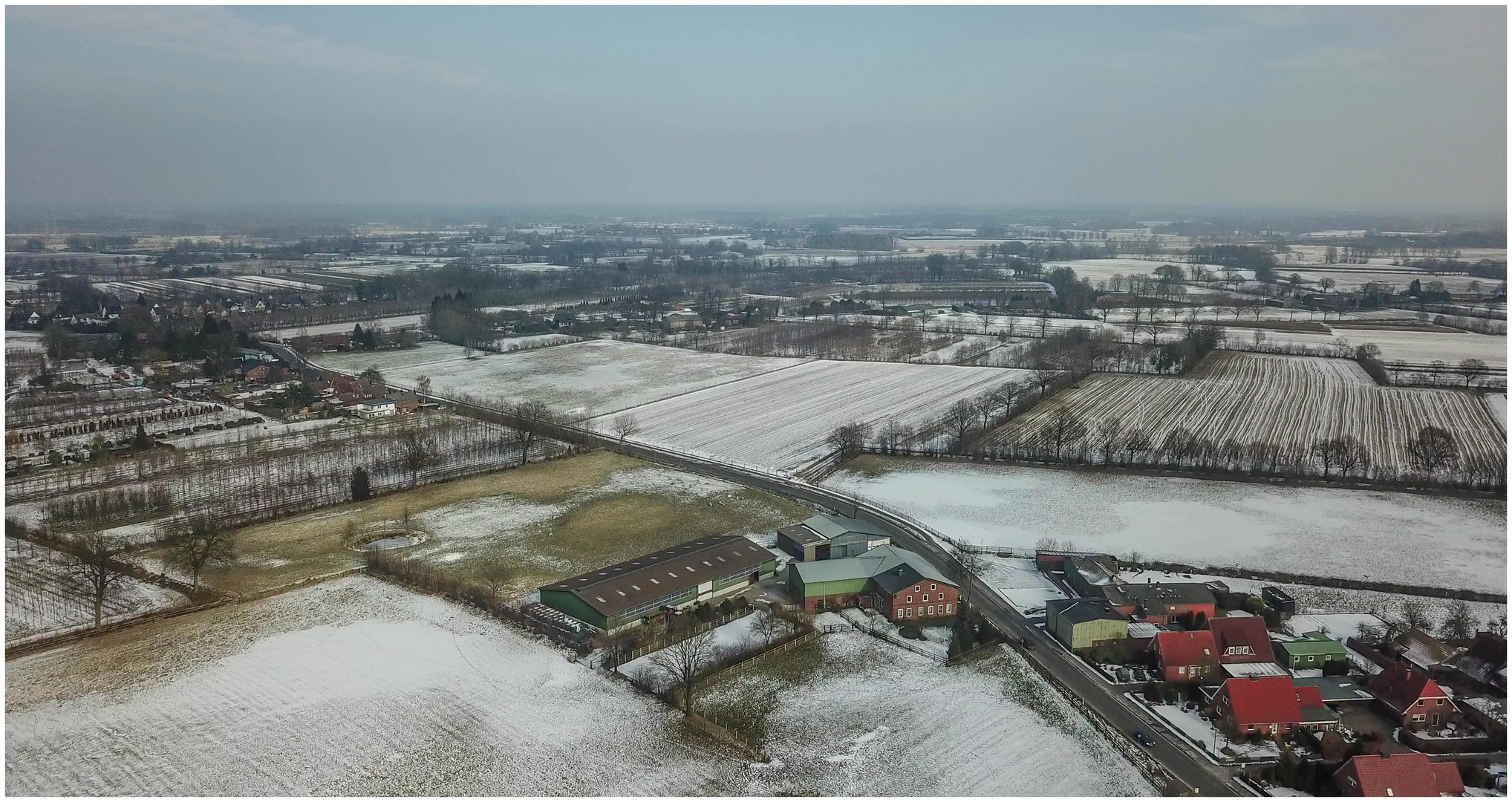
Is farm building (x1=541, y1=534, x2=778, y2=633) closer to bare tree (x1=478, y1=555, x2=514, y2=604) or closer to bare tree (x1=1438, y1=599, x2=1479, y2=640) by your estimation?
bare tree (x1=478, y1=555, x2=514, y2=604)

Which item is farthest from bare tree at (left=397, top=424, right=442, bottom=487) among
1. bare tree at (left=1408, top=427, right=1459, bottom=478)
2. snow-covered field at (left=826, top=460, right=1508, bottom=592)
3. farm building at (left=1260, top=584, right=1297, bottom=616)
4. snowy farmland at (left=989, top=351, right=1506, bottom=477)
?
bare tree at (left=1408, top=427, right=1459, bottom=478)

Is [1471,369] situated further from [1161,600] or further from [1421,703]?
[1421,703]

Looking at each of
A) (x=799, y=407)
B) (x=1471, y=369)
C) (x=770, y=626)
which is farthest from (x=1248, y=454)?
(x=770, y=626)

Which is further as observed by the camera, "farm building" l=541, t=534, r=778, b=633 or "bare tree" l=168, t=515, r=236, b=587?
"bare tree" l=168, t=515, r=236, b=587

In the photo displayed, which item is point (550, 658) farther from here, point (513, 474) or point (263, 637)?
point (513, 474)

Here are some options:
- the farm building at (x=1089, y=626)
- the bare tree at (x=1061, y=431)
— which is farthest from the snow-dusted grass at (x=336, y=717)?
the bare tree at (x=1061, y=431)

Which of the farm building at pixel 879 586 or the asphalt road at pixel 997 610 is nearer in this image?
the asphalt road at pixel 997 610

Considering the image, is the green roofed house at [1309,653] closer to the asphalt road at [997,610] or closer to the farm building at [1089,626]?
the farm building at [1089,626]
